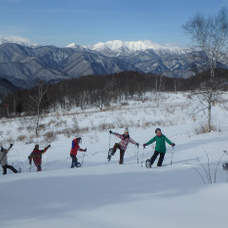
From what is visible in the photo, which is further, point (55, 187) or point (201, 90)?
point (201, 90)

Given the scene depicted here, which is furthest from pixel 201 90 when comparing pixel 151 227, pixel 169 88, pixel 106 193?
pixel 169 88

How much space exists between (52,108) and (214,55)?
55.5m

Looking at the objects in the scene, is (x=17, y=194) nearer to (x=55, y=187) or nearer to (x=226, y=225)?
(x=55, y=187)

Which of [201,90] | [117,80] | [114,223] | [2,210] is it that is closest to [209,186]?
[114,223]

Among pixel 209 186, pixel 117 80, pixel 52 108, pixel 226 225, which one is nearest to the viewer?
pixel 226 225

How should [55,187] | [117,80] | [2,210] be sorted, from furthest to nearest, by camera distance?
[117,80], [55,187], [2,210]

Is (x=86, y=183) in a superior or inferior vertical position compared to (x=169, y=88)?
inferior

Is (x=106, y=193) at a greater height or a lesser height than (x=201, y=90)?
lesser

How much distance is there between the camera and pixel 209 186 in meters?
3.60

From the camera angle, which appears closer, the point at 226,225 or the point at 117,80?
the point at 226,225

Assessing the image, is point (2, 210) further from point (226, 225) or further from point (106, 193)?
point (226, 225)

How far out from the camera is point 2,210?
3004 mm

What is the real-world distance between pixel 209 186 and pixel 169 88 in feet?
249

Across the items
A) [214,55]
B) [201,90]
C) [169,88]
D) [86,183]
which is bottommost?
[86,183]
